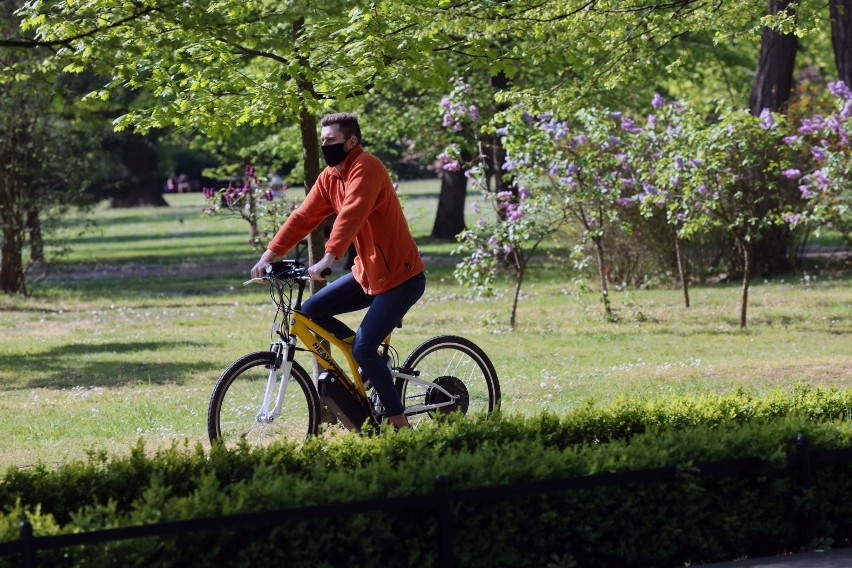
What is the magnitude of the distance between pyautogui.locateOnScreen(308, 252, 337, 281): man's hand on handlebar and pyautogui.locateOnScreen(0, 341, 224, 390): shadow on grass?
17.5 ft

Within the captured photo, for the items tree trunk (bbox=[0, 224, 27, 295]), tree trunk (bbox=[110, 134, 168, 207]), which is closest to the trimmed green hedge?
tree trunk (bbox=[0, 224, 27, 295])

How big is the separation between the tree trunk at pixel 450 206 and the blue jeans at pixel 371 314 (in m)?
24.7

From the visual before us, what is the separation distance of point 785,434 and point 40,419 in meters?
6.01

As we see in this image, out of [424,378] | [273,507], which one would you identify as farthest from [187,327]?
[273,507]

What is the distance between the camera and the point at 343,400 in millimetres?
7508

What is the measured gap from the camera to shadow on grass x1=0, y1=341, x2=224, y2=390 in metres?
12.5

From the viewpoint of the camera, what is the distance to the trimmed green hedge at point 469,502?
4992 mm

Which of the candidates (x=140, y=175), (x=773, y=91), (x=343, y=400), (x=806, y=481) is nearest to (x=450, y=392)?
(x=343, y=400)

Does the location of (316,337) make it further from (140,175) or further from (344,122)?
(140,175)

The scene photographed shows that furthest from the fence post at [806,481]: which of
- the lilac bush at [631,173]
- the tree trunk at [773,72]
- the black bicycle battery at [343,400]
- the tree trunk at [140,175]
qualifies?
the tree trunk at [140,175]

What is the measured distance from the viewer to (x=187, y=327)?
17719 millimetres

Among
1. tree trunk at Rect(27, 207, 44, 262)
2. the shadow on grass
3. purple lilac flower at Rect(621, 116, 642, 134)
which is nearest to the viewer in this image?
the shadow on grass

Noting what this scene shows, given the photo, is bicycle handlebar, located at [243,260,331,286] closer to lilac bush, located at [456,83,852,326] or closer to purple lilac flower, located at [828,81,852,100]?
lilac bush, located at [456,83,852,326]

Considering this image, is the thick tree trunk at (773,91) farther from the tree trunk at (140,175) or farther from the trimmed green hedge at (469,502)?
the tree trunk at (140,175)
